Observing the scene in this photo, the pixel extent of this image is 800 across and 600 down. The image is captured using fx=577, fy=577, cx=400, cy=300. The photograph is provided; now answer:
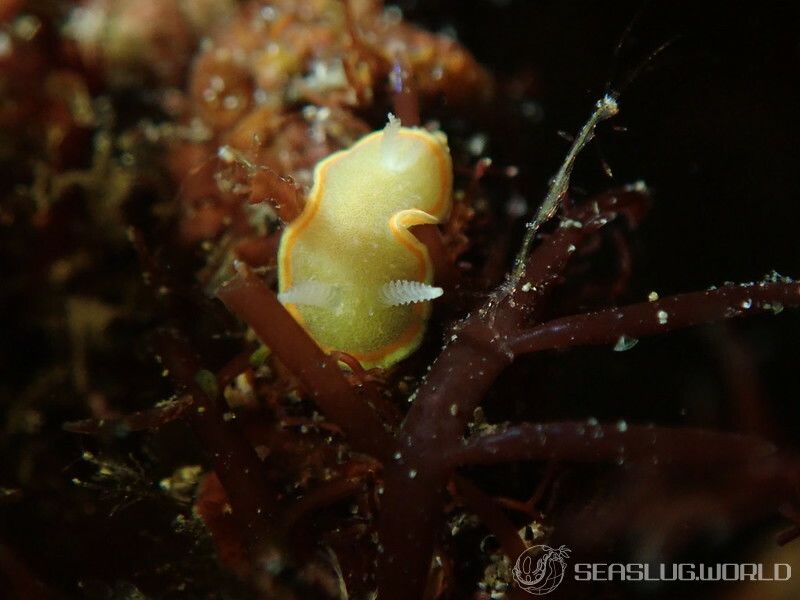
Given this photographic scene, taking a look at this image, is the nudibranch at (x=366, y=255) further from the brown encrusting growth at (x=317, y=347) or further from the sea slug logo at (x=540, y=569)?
the sea slug logo at (x=540, y=569)

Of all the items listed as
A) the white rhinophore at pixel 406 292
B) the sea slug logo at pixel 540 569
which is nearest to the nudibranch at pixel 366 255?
the white rhinophore at pixel 406 292

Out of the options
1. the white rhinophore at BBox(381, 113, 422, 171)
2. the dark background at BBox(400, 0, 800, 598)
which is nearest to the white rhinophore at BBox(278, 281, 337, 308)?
the white rhinophore at BBox(381, 113, 422, 171)

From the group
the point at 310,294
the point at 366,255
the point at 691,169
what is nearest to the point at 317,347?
the point at 310,294

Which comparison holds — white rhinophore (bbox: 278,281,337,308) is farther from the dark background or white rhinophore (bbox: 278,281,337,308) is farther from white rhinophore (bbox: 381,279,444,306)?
the dark background

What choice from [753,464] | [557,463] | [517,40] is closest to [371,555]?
[557,463]

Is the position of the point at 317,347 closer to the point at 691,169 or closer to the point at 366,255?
the point at 366,255
